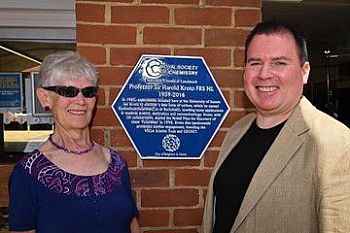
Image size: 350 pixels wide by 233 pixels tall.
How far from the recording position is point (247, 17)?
8.25 feet

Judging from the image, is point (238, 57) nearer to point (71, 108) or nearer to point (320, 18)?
point (71, 108)

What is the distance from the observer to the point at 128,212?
6.48 ft

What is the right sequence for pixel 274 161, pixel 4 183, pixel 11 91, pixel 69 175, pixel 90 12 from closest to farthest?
pixel 274 161, pixel 69 175, pixel 90 12, pixel 4 183, pixel 11 91

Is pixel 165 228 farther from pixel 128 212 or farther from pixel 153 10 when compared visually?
pixel 153 10

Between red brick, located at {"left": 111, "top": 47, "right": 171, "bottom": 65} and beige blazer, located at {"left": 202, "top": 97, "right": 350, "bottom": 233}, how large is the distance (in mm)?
964

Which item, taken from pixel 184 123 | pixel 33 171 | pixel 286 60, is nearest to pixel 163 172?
pixel 184 123

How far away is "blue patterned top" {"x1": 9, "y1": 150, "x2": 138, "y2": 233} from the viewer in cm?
178

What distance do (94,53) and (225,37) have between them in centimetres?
80

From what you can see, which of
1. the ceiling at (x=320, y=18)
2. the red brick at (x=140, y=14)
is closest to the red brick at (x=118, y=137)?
the red brick at (x=140, y=14)

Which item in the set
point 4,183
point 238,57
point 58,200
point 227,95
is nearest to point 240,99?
point 227,95

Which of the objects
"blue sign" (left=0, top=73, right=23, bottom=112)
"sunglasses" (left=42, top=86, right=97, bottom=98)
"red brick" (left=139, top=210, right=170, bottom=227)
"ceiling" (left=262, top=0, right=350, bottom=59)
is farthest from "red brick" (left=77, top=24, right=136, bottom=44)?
"ceiling" (left=262, top=0, right=350, bottom=59)

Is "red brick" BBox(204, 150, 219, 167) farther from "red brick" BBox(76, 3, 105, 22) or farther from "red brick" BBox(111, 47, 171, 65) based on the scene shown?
"red brick" BBox(76, 3, 105, 22)

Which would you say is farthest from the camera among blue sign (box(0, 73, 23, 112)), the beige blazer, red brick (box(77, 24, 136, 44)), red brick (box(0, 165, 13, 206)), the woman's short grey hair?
blue sign (box(0, 73, 23, 112))

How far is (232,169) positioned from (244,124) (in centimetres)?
31
